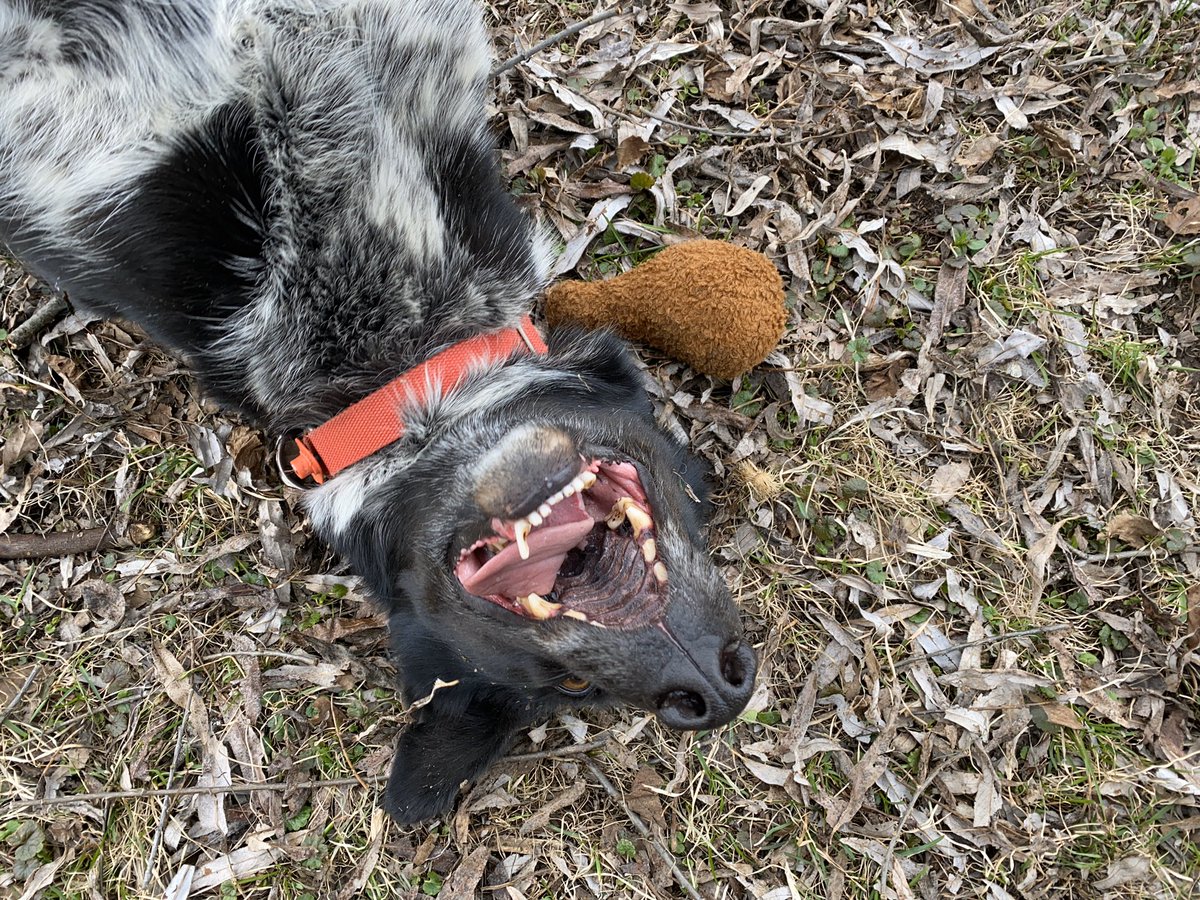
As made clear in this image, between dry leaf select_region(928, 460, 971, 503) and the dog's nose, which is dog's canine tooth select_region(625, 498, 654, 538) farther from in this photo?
dry leaf select_region(928, 460, 971, 503)

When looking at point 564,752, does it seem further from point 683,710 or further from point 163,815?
point 163,815

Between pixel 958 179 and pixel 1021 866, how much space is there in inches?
113

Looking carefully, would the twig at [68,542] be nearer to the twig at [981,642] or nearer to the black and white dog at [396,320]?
the black and white dog at [396,320]

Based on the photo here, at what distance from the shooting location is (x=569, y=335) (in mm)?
3020

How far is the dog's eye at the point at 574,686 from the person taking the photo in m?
2.52

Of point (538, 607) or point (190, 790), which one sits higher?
point (538, 607)

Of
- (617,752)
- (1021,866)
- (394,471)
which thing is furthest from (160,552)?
(1021,866)

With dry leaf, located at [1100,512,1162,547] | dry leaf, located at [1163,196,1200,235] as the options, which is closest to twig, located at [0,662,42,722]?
dry leaf, located at [1100,512,1162,547]

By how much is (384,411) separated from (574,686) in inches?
42.7

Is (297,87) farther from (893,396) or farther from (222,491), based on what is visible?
(893,396)

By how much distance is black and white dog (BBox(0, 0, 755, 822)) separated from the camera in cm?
237

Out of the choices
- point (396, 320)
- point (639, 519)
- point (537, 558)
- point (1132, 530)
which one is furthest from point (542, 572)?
point (1132, 530)

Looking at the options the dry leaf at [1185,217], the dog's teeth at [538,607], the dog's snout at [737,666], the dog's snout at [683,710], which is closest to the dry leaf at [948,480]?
the dry leaf at [1185,217]

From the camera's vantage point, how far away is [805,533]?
3467mm
